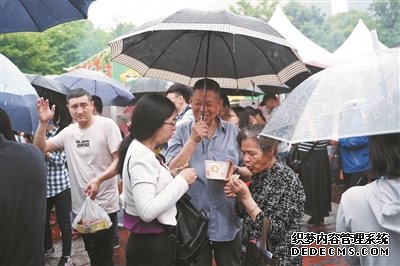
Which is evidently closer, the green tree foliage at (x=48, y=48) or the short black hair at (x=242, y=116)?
the short black hair at (x=242, y=116)

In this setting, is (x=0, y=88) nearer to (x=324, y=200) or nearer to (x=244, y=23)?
(x=244, y=23)

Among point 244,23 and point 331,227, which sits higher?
point 244,23

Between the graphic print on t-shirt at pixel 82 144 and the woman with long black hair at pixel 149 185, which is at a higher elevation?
the graphic print on t-shirt at pixel 82 144

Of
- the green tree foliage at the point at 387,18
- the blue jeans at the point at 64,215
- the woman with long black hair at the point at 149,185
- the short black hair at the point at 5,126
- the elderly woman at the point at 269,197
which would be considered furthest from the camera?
the green tree foliage at the point at 387,18

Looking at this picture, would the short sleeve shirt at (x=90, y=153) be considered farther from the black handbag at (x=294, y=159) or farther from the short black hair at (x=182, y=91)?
the black handbag at (x=294, y=159)

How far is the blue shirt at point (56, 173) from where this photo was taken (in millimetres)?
5191

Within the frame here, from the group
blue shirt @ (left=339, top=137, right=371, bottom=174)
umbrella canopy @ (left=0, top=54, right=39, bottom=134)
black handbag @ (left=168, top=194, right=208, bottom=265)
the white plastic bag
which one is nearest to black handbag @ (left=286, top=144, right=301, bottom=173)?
blue shirt @ (left=339, top=137, right=371, bottom=174)

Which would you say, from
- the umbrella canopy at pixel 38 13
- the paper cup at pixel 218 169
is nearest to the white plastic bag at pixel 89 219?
the paper cup at pixel 218 169

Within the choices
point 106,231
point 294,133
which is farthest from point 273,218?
point 106,231

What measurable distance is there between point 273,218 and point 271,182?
0.76ft

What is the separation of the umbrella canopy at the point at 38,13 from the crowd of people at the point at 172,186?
56 centimetres

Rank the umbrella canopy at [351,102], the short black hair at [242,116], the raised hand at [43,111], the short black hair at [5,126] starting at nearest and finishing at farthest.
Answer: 1. the umbrella canopy at [351,102]
2. the short black hair at [5,126]
3. the raised hand at [43,111]
4. the short black hair at [242,116]

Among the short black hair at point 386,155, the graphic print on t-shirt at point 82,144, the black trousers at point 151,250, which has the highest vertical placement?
the graphic print on t-shirt at point 82,144

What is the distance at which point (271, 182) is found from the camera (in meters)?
2.73
